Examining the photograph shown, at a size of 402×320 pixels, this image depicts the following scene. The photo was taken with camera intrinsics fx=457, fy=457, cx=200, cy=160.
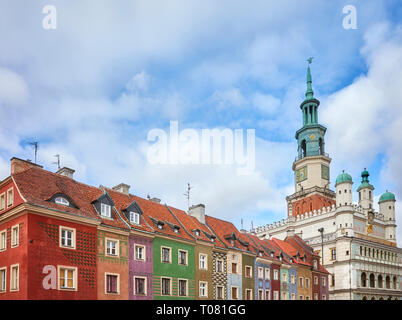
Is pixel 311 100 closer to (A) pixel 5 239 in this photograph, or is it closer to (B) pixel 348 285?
(B) pixel 348 285

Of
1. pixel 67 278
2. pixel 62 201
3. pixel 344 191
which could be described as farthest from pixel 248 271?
pixel 344 191

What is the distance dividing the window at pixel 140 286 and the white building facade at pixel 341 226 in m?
41.7

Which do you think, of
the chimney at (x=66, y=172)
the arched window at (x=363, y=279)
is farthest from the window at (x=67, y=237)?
the arched window at (x=363, y=279)

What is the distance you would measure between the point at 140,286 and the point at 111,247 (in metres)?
4.51

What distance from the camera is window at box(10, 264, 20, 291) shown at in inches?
1225

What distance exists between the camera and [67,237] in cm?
3366

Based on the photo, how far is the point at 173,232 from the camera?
4400cm

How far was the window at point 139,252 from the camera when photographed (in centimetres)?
3903

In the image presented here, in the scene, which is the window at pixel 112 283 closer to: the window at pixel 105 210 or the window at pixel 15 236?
the window at pixel 105 210

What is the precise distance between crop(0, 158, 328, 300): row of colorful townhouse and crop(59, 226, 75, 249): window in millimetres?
57

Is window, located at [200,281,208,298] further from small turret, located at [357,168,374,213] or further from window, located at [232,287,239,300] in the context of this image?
small turret, located at [357,168,374,213]

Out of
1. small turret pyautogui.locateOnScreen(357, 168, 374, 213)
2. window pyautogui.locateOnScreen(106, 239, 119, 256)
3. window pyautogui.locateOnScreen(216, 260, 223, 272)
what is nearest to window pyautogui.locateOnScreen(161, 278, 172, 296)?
window pyautogui.locateOnScreen(106, 239, 119, 256)
